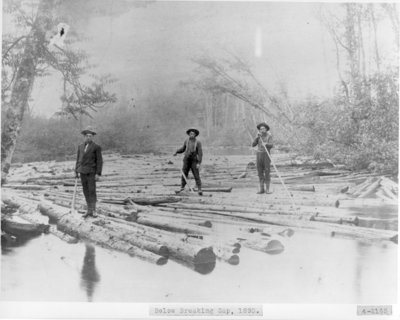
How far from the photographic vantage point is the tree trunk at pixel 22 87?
17.4ft

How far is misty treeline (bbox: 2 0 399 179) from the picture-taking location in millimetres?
5273

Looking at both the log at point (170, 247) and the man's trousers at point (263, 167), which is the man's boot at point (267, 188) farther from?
the log at point (170, 247)

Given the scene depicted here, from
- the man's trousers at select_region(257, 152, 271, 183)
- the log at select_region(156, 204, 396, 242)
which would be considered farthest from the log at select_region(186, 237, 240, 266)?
the man's trousers at select_region(257, 152, 271, 183)

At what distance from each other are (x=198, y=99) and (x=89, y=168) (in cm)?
153

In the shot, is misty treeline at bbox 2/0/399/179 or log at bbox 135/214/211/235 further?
misty treeline at bbox 2/0/399/179

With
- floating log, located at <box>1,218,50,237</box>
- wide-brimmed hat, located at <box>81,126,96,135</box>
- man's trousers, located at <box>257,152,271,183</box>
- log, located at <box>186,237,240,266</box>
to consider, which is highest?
wide-brimmed hat, located at <box>81,126,96,135</box>

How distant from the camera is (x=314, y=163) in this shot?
5.52 meters

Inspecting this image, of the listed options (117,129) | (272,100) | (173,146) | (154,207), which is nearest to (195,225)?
(154,207)

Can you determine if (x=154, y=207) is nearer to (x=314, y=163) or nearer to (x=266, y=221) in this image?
(x=266, y=221)

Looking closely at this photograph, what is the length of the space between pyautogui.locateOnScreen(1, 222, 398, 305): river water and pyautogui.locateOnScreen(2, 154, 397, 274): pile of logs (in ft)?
0.37

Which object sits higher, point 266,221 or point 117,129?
point 117,129

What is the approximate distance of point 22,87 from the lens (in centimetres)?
530

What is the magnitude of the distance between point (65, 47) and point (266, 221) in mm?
3174

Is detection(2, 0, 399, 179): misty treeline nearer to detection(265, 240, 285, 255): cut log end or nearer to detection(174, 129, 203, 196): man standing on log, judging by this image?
detection(174, 129, 203, 196): man standing on log
